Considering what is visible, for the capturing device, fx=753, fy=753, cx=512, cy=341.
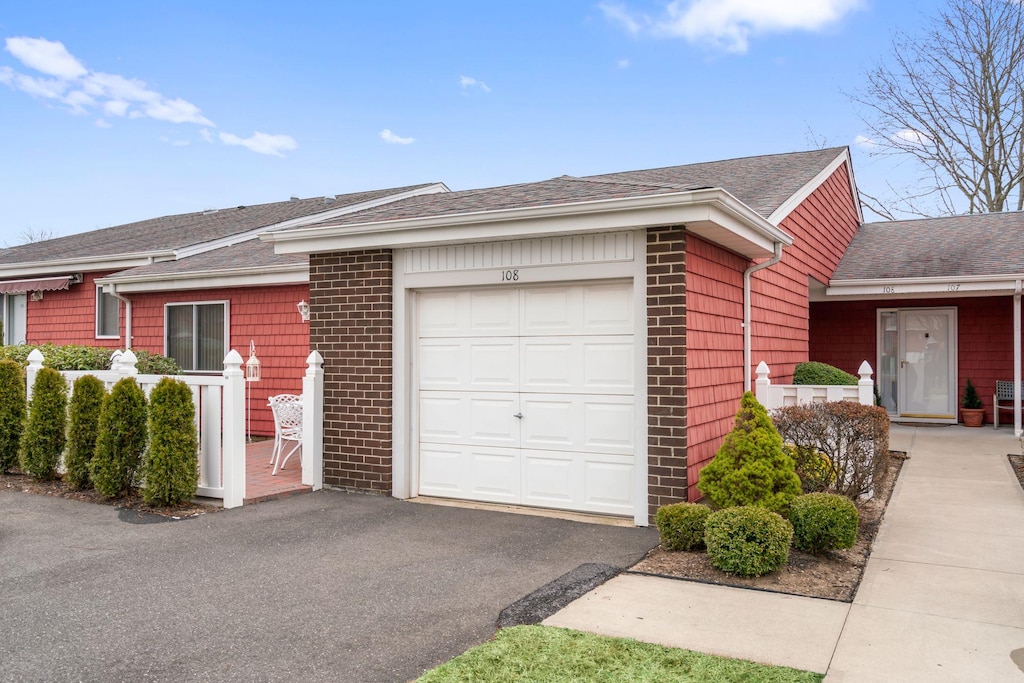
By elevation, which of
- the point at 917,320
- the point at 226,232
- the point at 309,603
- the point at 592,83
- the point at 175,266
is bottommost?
the point at 309,603

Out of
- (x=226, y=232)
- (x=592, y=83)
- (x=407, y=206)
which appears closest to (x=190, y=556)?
(x=407, y=206)

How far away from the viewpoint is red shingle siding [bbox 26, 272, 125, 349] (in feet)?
49.6

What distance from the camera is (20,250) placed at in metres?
19.1

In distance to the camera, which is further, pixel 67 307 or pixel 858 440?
pixel 67 307

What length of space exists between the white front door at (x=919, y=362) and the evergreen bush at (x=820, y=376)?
5319 mm

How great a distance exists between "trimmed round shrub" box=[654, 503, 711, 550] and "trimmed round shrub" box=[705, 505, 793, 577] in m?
0.37

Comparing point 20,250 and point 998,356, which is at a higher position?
point 20,250

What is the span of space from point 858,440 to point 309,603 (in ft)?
16.0

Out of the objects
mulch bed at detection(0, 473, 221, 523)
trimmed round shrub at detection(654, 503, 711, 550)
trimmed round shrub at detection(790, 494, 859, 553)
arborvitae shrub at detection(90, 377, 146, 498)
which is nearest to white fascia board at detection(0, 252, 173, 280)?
mulch bed at detection(0, 473, 221, 523)

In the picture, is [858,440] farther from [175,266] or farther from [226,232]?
[226,232]

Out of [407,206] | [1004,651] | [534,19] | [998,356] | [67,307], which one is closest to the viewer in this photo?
[1004,651]

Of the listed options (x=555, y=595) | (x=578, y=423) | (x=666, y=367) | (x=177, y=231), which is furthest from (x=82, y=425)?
(x=177, y=231)

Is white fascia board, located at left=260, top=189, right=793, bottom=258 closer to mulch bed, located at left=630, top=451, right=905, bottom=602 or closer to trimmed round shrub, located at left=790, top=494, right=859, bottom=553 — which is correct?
trimmed round shrub, located at left=790, top=494, right=859, bottom=553

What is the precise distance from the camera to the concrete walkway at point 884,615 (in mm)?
3748
